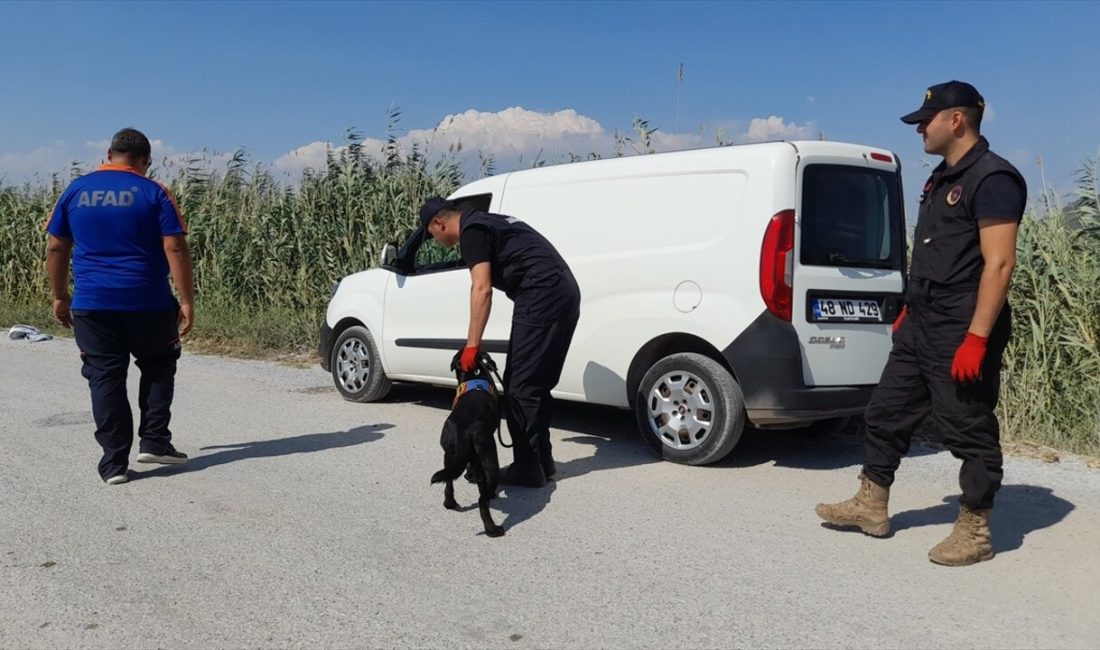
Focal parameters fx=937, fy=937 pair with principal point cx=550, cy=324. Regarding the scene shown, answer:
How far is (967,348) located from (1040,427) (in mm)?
3611

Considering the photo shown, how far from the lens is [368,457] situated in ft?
20.4

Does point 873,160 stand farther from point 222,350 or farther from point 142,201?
point 222,350

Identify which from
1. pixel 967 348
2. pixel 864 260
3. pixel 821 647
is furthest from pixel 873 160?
pixel 821 647

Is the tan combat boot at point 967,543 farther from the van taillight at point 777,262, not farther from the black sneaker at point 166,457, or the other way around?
the black sneaker at point 166,457

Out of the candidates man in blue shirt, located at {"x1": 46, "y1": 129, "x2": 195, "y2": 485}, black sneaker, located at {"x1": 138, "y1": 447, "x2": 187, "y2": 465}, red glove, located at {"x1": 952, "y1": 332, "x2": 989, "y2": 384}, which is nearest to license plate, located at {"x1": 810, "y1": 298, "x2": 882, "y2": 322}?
red glove, located at {"x1": 952, "y1": 332, "x2": 989, "y2": 384}

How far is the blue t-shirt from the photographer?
533cm

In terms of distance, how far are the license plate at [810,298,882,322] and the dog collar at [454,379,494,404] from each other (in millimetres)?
2118

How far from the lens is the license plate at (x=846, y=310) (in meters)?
5.74

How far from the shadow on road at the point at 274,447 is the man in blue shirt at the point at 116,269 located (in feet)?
1.45

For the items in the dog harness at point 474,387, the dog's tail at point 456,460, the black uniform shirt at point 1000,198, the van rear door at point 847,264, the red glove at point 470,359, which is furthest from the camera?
the van rear door at point 847,264

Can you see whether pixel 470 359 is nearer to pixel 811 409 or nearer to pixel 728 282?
pixel 728 282

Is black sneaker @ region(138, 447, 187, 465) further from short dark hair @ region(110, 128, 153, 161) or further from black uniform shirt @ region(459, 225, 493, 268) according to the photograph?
black uniform shirt @ region(459, 225, 493, 268)

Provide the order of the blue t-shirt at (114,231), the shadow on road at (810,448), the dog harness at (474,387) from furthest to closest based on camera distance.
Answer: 1. the shadow on road at (810,448)
2. the blue t-shirt at (114,231)
3. the dog harness at (474,387)

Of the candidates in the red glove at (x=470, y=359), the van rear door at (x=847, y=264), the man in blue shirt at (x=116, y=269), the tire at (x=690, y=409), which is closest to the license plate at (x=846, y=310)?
the van rear door at (x=847, y=264)
